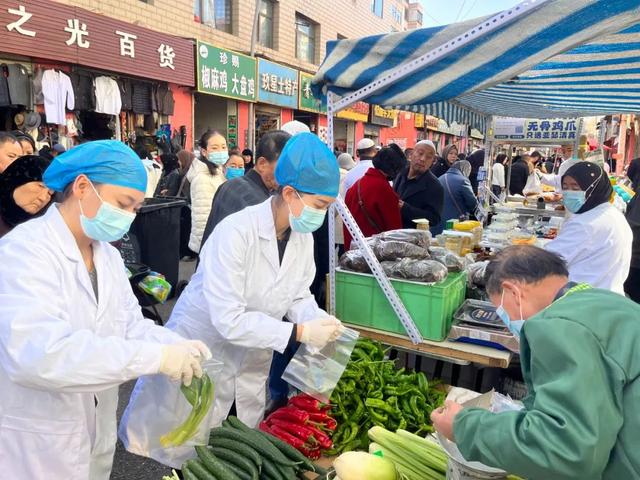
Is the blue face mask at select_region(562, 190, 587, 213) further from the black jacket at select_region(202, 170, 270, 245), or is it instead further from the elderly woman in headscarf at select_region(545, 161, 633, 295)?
the black jacket at select_region(202, 170, 270, 245)

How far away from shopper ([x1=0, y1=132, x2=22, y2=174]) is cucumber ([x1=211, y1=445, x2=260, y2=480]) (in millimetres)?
3024

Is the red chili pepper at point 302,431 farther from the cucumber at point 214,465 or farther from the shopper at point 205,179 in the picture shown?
the shopper at point 205,179

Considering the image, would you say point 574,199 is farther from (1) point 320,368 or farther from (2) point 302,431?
(2) point 302,431

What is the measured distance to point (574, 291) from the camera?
1346 mm

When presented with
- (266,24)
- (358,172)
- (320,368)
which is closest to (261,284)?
(320,368)

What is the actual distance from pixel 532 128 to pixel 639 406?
8.87m

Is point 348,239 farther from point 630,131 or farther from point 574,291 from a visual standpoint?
point 630,131

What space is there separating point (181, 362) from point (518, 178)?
12.0 metres

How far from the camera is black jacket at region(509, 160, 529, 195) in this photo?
12078 mm

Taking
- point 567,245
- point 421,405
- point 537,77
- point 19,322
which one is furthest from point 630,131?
point 19,322

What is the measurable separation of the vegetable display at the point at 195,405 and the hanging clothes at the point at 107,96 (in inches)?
331

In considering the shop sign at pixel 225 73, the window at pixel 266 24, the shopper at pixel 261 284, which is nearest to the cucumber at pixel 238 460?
the shopper at pixel 261 284

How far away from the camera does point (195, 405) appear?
1892 millimetres

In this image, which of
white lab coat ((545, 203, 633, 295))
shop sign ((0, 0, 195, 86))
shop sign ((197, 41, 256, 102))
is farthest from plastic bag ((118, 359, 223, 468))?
shop sign ((197, 41, 256, 102))
